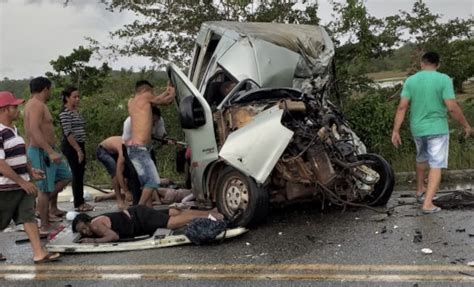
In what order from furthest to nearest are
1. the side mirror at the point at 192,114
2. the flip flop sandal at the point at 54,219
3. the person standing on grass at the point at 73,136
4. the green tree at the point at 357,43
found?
the green tree at the point at 357,43
the person standing on grass at the point at 73,136
the flip flop sandal at the point at 54,219
the side mirror at the point at 192,114

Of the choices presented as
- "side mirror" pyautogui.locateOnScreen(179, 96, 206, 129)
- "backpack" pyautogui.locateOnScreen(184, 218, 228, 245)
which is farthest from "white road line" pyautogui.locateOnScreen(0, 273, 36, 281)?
"side mirror" pyautogui.locateOnScreen(179, 96, 206, 129)

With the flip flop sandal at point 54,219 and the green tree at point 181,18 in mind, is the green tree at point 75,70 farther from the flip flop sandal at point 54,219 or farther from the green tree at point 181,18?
the flip flop sandal at point 54,219

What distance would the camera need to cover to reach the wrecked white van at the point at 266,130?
6051 millimetres

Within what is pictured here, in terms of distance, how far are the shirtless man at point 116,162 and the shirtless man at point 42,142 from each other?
1.19 metres

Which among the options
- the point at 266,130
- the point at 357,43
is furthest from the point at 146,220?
the point at 357,43

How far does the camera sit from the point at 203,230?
18.6 feet

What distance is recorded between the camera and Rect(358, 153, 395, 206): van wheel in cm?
680

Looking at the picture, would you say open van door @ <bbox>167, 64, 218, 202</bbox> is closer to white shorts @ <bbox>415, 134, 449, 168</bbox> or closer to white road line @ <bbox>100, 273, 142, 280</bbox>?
white road line @ <bbox>100, 273, 142, 280</bbox>

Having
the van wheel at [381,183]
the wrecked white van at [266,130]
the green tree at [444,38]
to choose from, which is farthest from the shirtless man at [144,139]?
the green tree at [444,38]

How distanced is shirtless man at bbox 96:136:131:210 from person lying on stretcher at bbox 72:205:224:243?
213cm

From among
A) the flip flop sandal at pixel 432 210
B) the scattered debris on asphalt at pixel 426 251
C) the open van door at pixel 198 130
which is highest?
the open van door at pixel 198 130

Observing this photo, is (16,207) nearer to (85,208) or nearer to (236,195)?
(236,195)

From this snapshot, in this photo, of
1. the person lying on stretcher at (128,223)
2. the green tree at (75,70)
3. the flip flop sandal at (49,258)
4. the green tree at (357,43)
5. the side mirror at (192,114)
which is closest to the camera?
the flip flop sandal at (49,258)

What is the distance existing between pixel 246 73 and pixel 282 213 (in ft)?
5.46
